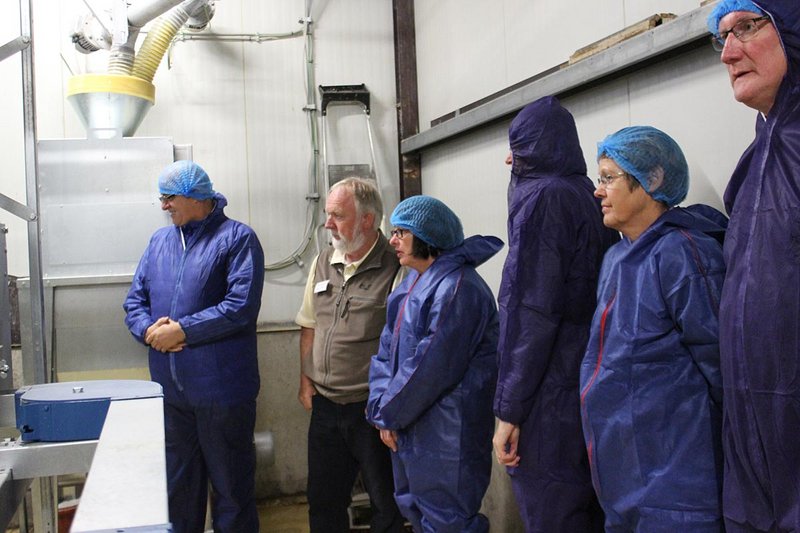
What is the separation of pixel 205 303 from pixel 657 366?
68.6 inches

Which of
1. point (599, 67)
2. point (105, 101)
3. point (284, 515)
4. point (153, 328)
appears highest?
point (105, 101)

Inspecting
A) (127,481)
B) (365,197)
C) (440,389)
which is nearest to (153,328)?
(365,197)

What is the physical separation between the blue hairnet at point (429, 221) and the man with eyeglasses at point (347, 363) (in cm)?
38

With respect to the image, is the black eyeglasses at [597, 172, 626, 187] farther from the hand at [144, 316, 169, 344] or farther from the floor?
the floor

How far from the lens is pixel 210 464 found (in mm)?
2592

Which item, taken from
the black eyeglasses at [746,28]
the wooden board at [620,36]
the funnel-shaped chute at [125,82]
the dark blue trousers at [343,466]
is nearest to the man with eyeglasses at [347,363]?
the dark blue trousers at [343,466]

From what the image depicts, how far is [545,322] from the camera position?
1695 millimetres

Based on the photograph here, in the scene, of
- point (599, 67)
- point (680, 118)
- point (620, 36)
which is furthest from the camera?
point (599, 67)

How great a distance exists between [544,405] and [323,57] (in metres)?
2.60

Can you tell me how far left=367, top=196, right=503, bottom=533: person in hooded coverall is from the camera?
2.04m

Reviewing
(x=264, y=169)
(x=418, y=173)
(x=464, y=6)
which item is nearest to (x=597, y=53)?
(x=464, y=6)

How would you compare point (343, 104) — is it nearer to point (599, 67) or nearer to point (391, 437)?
point (599, 67)

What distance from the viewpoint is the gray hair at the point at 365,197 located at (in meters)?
2.62

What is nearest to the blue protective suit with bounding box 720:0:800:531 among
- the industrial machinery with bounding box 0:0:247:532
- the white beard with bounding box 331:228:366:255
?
the white beard with bounding box 331:228:366:255
